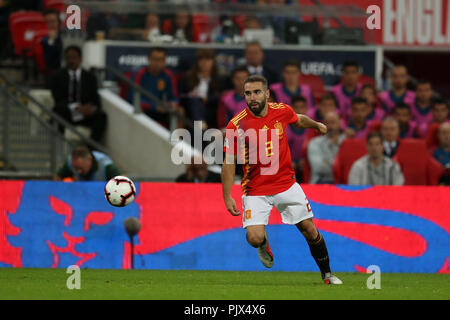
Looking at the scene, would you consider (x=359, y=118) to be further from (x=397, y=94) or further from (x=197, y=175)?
(x=197, y=175)

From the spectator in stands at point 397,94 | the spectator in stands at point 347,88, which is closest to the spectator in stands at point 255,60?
the spectator in stands at point 347,88

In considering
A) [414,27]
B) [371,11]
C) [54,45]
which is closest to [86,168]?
[54,45]

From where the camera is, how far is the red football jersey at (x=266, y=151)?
10.8 metres

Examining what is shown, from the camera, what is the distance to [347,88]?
1773 centimetres

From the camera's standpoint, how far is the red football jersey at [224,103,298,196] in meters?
10.8

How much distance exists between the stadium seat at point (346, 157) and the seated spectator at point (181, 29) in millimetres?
4686

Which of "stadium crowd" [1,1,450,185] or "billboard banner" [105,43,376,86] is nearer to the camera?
"stadium crowd" [1,1,450,185]

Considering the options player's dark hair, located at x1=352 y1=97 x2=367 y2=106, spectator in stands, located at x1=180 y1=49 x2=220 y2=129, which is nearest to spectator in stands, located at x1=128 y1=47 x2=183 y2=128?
spectator in stands, located at x1=180 y1=49 x2=220 y2=129

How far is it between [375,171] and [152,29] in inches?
237

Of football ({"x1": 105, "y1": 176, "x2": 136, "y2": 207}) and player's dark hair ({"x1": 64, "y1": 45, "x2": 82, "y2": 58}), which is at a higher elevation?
player's dark hair ({"x1": 64, "y1": 45, "x2": 82, "y2": 58})

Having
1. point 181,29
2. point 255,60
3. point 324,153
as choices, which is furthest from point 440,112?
point 181,29

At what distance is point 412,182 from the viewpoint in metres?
16.1

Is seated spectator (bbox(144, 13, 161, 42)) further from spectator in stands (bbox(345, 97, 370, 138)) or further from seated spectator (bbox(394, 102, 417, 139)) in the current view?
seated spectator (bbox(394, 102, 417, 139))

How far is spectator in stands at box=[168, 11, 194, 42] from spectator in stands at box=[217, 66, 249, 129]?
93.0 inches
